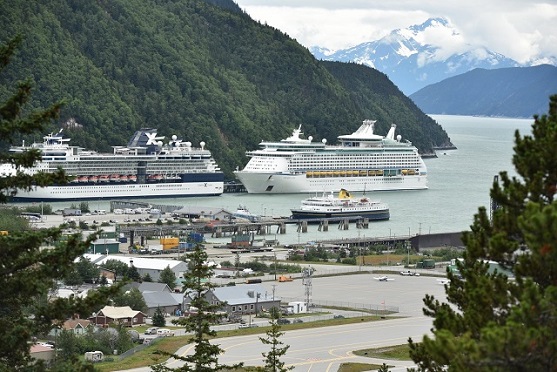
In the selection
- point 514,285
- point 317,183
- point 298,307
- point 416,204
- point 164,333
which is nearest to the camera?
point 514,285

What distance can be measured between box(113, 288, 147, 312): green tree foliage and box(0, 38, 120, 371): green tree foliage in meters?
29.3

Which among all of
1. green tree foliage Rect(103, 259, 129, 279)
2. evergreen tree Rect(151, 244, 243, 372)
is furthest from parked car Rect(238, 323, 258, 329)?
evergreen tree Rect(151, 244, 243, 372)

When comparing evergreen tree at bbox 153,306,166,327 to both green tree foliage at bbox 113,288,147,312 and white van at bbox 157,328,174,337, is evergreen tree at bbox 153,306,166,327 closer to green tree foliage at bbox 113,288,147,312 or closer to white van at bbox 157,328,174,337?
white van at bbox 157,328,174,337

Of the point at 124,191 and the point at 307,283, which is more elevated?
the point at 124,191

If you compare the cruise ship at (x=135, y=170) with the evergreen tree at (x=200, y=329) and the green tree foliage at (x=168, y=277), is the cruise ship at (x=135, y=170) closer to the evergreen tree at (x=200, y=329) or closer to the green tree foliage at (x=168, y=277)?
the green tree foliage at (x=168, y=277)

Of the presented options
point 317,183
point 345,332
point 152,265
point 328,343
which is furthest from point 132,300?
point 317,183

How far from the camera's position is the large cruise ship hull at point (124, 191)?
95312mm

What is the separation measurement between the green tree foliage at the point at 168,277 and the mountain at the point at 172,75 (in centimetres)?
5728

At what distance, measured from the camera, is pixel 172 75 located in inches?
5472

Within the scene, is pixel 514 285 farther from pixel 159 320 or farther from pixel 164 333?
pixel 159 320

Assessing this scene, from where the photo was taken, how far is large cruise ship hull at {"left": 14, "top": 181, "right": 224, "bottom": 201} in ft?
313

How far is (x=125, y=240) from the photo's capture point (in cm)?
6975

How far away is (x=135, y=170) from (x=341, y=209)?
24054 millimetres

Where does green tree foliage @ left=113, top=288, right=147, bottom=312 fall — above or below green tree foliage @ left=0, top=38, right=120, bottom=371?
below
